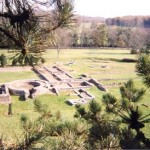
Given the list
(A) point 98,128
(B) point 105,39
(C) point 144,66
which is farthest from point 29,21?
(B) point 105,39

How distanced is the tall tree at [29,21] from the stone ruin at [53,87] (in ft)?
45.5

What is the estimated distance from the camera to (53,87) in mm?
21047

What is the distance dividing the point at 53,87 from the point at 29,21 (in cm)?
1711

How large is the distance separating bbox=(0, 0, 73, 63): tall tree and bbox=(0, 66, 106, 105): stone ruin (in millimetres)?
13859

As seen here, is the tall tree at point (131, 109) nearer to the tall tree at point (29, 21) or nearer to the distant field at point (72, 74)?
the tall tree at point (29, 21)

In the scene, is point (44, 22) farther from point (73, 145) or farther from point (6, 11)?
point (73, 145)

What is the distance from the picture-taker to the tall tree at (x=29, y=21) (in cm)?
391

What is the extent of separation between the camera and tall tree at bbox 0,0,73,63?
12.8ft

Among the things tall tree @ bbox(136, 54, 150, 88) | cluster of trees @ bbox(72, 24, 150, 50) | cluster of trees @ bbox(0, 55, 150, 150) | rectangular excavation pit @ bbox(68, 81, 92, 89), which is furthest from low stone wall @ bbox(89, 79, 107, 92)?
cluster of trees @ bbox(72, 24, 150, 50)

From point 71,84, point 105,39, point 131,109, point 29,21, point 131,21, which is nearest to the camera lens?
point 29,21

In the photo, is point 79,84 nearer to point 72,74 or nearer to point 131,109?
point 72,74

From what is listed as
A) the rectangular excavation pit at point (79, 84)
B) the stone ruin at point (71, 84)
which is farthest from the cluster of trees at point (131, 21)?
the rectangular excavation pit at point (79, 84)

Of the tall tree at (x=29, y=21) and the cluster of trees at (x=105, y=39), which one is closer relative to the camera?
the tall tree at (x=29, y=21)

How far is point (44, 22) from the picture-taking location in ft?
13.8
